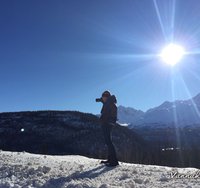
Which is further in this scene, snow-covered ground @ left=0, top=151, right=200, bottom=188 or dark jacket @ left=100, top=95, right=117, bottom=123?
dark jacket @ left=100, top=95, right=117, bottom=123

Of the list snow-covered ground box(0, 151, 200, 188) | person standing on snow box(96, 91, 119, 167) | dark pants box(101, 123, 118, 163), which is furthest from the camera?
person standing on snow box(96, 91, 119, 167)

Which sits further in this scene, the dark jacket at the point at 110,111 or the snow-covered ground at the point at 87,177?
the dark jacket at the point at 110,111

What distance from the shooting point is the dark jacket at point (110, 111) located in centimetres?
1565

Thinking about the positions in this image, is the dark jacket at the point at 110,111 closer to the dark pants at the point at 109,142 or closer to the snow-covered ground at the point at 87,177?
the dark pants at the point at 109,142

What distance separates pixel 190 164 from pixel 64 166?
13342cm

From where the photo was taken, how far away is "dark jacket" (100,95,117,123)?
616 inches

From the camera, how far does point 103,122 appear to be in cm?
1575

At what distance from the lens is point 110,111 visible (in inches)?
617

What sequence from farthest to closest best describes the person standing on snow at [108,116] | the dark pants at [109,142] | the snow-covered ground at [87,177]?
the person standing on snow at [108,116]
the dark pants at [109,142]
the snow-covered ground at [87,177]

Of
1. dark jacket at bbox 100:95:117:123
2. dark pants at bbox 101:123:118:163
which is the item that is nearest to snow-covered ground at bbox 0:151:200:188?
dark pants at bbox 101:123:118:163

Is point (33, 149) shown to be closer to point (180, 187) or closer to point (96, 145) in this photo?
point (96, 145)

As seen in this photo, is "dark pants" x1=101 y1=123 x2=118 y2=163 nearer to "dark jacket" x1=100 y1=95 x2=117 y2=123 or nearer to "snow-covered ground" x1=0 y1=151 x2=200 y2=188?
"dark jacket" x1=100 y1=95 x2=117 y2=123

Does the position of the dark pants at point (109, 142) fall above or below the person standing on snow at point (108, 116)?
below

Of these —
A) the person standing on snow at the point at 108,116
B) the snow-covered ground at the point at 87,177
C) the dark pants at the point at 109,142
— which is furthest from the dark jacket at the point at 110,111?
the snow-covered ground at the point at 87,177
